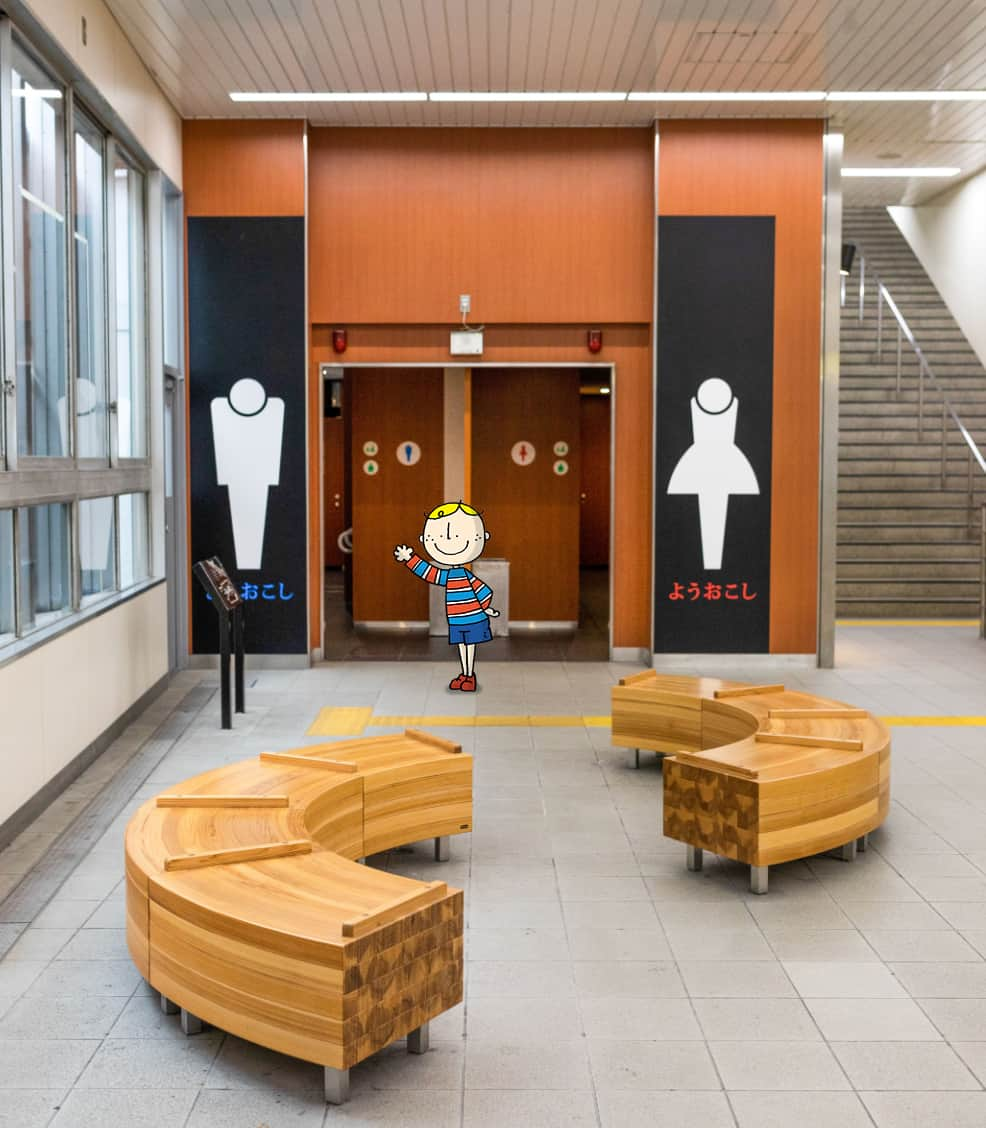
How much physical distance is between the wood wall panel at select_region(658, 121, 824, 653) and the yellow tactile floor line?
2.11 metres

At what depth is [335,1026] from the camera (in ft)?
11.0

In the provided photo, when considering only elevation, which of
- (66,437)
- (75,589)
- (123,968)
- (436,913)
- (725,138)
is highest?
(725,138)

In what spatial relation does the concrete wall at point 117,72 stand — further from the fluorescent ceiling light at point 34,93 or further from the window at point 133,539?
the window at point 133,539

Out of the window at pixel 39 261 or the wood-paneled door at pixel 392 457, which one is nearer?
the window at pixel 39 261

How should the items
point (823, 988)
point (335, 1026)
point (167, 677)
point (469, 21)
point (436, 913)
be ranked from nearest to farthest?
1. point (335, 1026)
2. point (436, 913)
3. point (823, 988)
4. point (469, 21)
5. point (167, 677)

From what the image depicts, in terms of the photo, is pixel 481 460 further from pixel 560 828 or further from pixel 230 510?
pixel 560 828

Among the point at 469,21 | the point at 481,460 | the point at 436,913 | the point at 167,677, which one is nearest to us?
the point at 436,913

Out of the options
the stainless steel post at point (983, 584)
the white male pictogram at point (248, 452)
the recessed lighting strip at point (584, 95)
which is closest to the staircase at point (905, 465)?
the stainless steel post at point (983, 584)

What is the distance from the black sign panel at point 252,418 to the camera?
10305 millimetres

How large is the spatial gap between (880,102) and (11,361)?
6.99 meters

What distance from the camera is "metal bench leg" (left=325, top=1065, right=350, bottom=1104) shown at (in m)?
3.44

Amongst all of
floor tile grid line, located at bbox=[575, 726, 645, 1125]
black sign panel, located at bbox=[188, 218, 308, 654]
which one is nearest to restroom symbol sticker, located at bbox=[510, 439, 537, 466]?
black sign panel, located at bbox=[188, 218, 308, 654]

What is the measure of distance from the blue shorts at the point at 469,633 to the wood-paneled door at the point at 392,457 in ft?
10.6

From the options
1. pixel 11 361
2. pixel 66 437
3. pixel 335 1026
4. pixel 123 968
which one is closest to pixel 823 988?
pixel 335 1026
